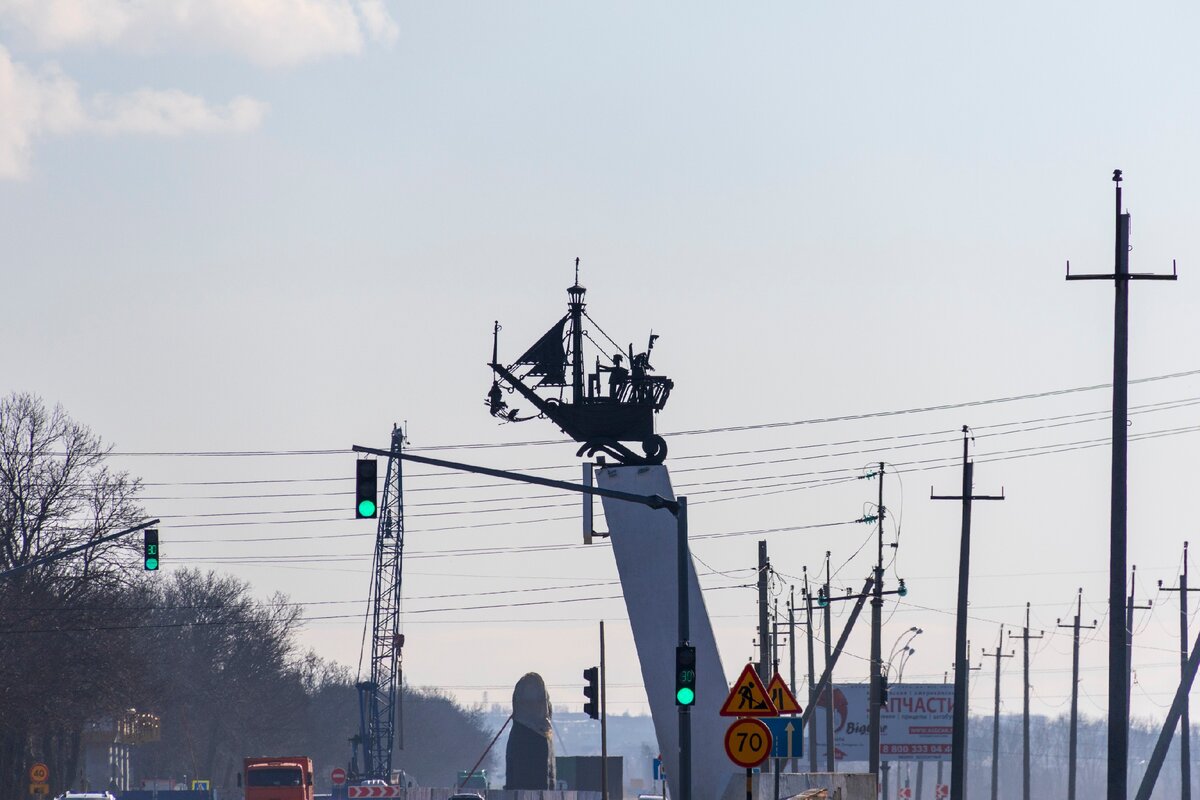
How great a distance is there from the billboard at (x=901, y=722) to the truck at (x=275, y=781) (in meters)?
40.8

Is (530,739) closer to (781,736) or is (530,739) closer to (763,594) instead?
(763,594)

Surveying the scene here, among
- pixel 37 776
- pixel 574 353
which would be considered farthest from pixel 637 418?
pixel 37 776

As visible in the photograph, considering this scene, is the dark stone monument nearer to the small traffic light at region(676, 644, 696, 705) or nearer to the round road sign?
the small traffic light at region(676, 644, 696, 705)

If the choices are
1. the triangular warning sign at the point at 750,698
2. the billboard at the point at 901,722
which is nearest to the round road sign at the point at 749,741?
the triangular warning sign at the point at 750,698

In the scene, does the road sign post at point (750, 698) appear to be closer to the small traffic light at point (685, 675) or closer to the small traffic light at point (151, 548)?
the small traffic light at point (685, 675)

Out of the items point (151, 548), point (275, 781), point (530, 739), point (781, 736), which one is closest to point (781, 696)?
point (781, 736)

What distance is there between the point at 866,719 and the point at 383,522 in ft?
108

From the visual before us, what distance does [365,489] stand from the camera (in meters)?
29.8

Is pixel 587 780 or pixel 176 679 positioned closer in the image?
pixel 587 780

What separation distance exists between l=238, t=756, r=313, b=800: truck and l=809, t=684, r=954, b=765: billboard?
40.8 metres

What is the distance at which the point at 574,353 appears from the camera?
49.8 meters

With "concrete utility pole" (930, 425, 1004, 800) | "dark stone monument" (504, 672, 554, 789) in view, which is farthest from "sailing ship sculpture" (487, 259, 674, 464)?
"dark stone monument" (504, 672, 554, 789)

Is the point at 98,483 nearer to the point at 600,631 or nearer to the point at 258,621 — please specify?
the point at 600,631

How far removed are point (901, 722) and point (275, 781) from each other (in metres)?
46.7
